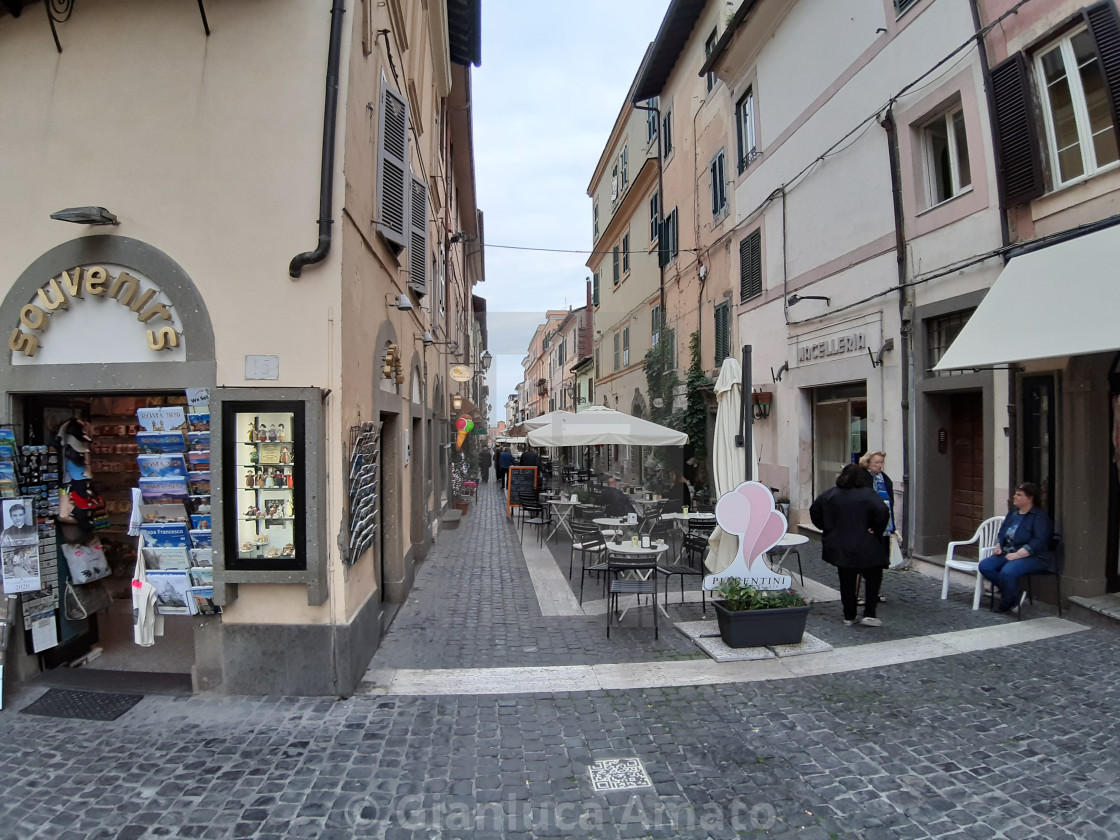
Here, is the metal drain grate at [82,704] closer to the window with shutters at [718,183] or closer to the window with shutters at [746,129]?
the window with shutters at [746,129]

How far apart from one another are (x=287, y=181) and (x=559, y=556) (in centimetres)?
720

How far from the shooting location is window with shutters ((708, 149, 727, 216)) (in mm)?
14701

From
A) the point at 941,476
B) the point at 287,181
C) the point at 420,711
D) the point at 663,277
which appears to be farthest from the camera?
the point at 663,277

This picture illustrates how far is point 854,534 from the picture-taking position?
19.6ft

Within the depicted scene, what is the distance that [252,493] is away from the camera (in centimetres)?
464

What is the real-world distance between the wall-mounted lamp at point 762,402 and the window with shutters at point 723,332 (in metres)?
2.10

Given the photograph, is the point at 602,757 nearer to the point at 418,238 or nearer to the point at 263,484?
Result: the point at 263,484

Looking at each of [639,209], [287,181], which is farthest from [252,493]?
[639,209]

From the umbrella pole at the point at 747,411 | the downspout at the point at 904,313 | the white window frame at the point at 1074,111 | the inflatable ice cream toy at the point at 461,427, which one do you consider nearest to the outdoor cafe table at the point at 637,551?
the umbrella pole at the point at 747,411

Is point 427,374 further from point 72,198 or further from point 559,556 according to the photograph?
point 72,198

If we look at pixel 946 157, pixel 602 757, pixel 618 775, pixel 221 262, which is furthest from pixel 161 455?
pixel 946 157

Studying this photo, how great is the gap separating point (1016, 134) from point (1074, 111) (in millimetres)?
517

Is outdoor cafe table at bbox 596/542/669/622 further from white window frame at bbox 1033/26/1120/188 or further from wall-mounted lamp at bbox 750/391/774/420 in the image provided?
wall-mounted lamp at bbox 750/391/774/420

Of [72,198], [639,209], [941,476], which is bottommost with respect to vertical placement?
[941,476]
